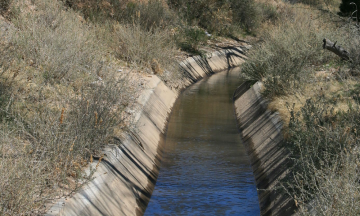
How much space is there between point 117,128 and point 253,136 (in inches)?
165

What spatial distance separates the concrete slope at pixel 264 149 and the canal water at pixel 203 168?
0.20 metres

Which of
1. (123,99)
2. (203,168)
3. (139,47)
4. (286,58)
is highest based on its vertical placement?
(286,58)

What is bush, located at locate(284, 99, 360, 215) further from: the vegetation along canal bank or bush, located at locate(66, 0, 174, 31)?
bush, located at locate(66, 0, 174, 31)

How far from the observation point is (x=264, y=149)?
11.3 m

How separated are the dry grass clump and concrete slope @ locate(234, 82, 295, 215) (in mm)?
2718

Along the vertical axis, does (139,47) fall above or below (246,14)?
above

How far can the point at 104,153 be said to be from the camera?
28.5ft

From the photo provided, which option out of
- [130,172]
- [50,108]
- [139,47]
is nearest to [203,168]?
[130,172]

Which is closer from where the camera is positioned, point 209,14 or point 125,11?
point 125,11

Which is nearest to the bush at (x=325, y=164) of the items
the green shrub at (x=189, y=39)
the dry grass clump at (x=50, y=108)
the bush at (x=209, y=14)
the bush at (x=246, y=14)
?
the dry grass clump at (x=50, y=108)

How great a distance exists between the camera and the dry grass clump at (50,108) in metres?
5.98

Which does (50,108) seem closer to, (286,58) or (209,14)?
(286,58)

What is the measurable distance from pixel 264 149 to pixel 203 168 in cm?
138

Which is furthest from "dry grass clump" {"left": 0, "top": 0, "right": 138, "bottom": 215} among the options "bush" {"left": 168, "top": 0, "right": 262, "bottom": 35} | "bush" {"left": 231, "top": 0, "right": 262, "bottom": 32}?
"bush" {"left": 231, "top": 0, "right": 262, "bottom": 32}
